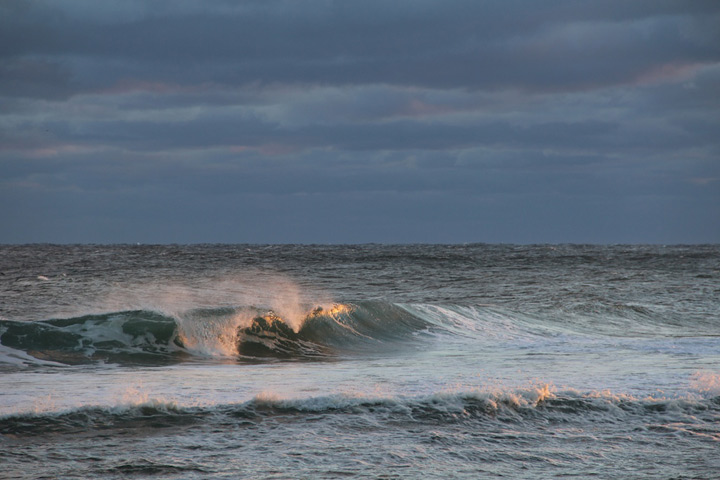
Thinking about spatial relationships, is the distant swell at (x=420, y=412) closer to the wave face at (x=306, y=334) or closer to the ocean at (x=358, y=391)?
the ocean at (x=358, y=391)

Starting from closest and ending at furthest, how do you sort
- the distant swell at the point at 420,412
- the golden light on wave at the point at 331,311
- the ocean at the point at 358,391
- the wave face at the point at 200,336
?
1. the ocean at the point at 358,391
2. the distant swell at the point at 420,412
3. the wave face at the point at 200,336
4. the golden light on wave at the point at 331,311

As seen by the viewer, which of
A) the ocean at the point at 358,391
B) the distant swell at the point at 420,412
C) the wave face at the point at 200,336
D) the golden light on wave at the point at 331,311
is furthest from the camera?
the golden light on wave at the point at 331,311

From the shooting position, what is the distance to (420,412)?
7324 millimetres

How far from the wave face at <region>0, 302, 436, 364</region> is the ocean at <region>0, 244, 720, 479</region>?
0.06m

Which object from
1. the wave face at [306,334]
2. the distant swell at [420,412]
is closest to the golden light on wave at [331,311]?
the wave face at [306,334]

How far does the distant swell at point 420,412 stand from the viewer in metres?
6.79

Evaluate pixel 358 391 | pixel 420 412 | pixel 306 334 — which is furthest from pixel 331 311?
pixel 420 412

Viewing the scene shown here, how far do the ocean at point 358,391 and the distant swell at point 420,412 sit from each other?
0.03 metres

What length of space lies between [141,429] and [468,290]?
22973mm

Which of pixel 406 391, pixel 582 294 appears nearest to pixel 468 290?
pixel 582 294

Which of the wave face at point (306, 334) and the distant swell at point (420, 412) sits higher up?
the distant swell at point (420, 412)

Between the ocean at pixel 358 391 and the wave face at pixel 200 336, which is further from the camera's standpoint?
the wave face at pixel 200 336

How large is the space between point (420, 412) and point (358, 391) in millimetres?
1363

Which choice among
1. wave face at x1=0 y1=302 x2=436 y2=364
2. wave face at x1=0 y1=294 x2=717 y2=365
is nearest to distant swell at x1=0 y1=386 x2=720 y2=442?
wave face at x1=0 y1=294 x2=717 y2=365
